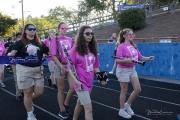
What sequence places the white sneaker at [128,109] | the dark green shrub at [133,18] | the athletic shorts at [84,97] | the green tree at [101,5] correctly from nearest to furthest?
the athletic shorts at [84,97] < the white sneaker at [128,109] < the dark green shrub at [133,18] < the green tree at [101,5]

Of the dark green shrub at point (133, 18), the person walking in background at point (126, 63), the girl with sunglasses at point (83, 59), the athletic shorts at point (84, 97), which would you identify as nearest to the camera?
the athletic shorts at point (84, 97)

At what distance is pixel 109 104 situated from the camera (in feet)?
33.0

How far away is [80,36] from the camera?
6.36m

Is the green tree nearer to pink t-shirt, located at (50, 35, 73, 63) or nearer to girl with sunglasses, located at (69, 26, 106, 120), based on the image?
pink t-shirt, located at (50, 35, 73, 63)

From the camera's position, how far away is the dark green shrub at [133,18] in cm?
3425

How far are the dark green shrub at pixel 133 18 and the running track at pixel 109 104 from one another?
2081 centimetres

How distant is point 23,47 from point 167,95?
5.27 m

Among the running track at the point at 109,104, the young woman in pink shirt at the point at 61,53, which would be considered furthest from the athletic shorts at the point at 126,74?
the young woman in pink shirt at the point at 61,53

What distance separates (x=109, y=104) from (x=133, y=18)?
25.1 meters

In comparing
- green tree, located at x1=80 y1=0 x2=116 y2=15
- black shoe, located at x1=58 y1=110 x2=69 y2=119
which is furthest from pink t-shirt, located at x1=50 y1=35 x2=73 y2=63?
green tree, located at x1=80 y1=0 x2=116 y2=15

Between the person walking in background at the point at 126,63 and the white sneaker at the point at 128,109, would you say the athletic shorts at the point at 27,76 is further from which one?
the white sneaker at the point at 128,109

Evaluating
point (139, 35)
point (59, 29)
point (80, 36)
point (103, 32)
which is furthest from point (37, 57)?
point (103, 32)

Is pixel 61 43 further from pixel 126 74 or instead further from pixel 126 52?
pixel 126 74

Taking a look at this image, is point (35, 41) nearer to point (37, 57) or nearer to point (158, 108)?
point (37, 57)
